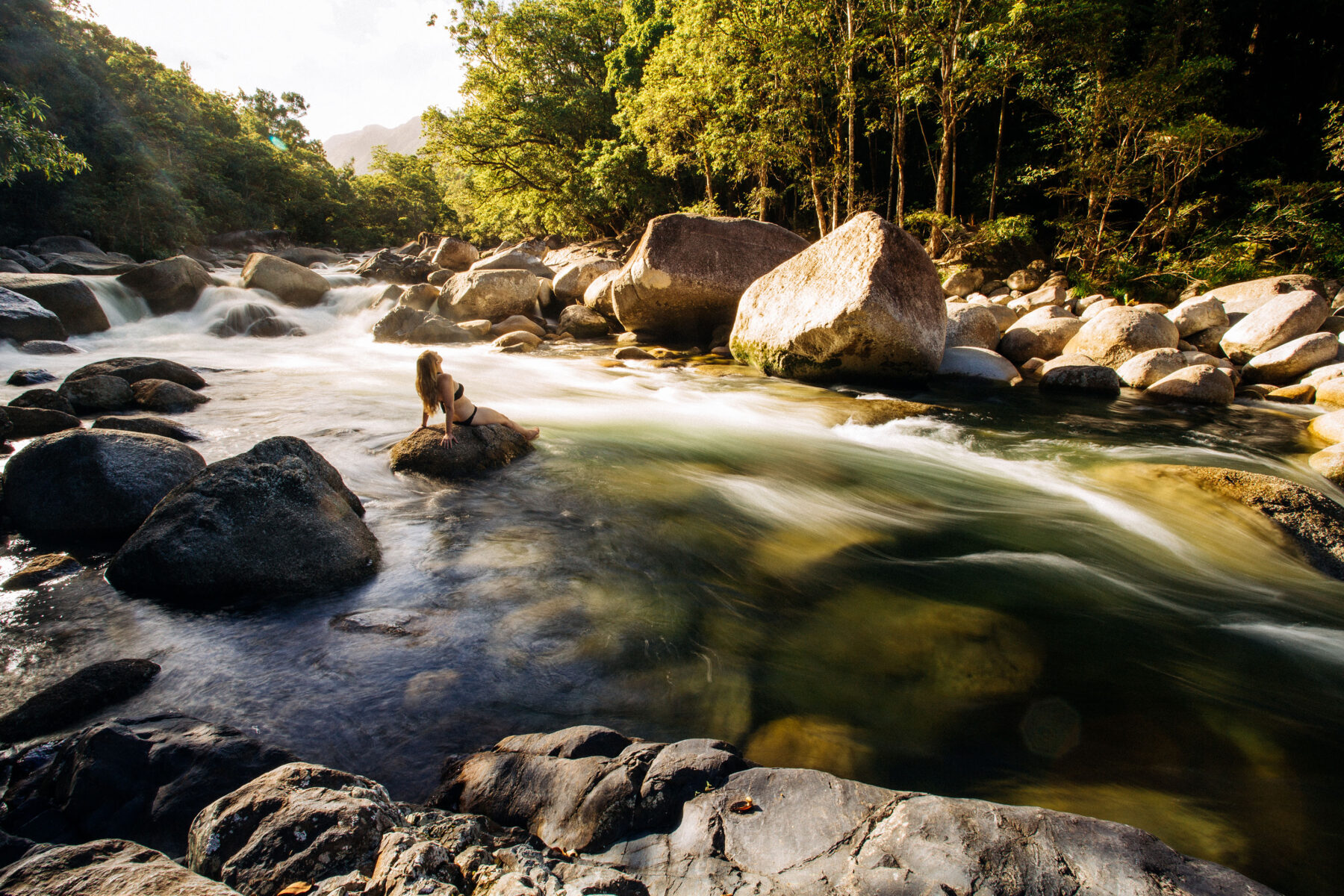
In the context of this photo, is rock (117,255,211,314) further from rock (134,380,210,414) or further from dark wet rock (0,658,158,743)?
dark wet rock (0,658,158,743)

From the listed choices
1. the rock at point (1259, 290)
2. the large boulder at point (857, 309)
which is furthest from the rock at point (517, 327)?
the rock at point (1259, 290)

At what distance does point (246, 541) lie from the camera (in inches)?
127

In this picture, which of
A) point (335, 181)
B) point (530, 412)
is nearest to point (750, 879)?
point (530, 412)

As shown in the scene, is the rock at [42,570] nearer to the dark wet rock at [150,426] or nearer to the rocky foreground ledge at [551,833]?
the dark wet rock at [150,426]

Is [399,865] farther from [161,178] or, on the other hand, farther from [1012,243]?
[161,178]

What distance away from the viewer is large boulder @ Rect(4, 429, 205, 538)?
12.3 feet

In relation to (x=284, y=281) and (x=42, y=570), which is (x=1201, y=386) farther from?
(x=284, y=281)

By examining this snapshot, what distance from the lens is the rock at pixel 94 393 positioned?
21.1 ft

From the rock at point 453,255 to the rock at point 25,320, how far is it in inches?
571

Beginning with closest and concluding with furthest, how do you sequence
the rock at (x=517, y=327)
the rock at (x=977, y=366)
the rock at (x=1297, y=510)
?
the rock at (x=1297, y=510)
the rock at (x=977, y=366)
the rock at (x=517, y=327)

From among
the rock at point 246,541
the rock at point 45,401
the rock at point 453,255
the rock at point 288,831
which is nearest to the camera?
the rock at point 288,831

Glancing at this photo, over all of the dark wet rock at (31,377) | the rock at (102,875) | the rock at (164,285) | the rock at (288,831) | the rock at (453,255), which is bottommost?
the rock at (288,831)

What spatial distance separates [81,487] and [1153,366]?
40.3 feet

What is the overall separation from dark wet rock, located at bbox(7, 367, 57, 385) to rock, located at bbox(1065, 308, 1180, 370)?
624 inches
